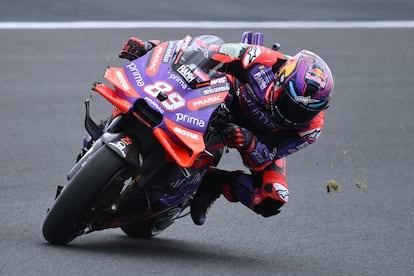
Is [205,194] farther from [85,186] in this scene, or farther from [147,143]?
[85,186]

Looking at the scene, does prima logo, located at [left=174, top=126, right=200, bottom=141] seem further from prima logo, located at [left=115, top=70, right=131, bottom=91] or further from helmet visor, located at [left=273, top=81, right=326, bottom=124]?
helmet visor, located at [left=273, top=81, right=326, bottom=124]

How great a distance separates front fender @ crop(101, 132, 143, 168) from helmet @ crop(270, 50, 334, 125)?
90cm

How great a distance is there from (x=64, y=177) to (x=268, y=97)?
2.81m

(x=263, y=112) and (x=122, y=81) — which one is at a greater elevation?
(x=122, y=81)

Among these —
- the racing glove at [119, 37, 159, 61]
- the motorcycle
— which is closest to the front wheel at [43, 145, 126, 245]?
the motorcycle

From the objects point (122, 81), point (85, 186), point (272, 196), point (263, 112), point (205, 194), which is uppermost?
point (122, 81)

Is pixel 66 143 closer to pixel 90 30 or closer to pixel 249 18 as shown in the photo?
pixel 90 30

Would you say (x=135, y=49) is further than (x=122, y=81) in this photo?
Yes

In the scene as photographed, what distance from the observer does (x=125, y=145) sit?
516 centimetres

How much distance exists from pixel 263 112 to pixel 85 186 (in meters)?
1.28

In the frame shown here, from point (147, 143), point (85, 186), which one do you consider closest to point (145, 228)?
point (147, 143)

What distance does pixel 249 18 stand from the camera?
1272 centimetres

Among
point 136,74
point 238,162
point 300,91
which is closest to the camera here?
point 136,74

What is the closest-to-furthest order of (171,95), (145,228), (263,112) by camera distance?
(171,95)
(263,112)
(145,228)
